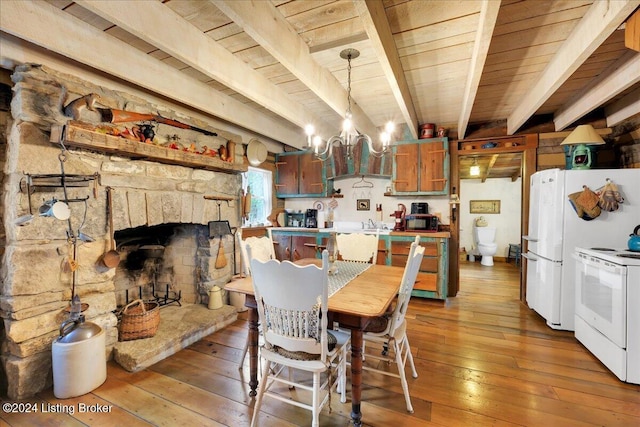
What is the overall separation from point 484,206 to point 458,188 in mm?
3357

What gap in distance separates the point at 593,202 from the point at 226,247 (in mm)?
3709

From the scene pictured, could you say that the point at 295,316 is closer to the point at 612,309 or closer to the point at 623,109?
the point at 612,309

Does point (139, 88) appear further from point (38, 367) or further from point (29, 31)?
point (38, 367)

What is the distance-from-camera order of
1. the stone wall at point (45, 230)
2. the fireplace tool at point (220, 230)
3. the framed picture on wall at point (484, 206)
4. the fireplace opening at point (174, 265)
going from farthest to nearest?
the framed picture on wall at point (484, 206), the fireplace tool at point (220, 230), the fireplace opening at point (174, 265), the stone wall at point (45, 230)

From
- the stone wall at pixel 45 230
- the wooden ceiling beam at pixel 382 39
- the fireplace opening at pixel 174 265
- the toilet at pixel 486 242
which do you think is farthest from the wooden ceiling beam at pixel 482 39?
the toilet at pixel 486 242

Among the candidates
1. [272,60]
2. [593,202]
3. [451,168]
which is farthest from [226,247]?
[593,202]

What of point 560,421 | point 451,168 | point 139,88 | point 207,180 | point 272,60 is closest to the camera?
point 560,421

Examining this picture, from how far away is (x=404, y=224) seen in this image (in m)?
3.98

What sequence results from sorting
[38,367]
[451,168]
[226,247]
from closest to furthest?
[38,367], [226,247], [451,168]

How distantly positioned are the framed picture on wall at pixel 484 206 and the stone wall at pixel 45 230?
6.72 metres

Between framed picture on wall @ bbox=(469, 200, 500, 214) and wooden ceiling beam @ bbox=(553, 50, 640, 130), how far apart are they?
12.1ft

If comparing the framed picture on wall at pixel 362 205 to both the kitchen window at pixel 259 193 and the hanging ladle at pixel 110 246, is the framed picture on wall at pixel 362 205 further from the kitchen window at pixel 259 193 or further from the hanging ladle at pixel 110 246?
the hanging ladle at pixel 110 246

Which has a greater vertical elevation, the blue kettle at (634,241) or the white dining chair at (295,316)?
the blue kettle at (634,241)

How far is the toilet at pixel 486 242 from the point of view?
6012 mm
